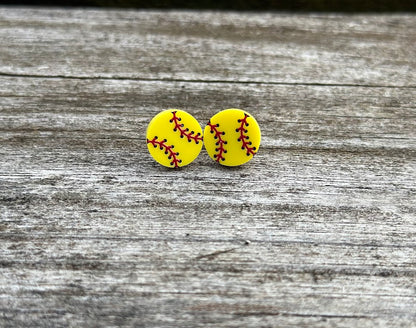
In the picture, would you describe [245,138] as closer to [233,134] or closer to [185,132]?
[233,134]

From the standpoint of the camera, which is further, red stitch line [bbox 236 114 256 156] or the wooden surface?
red stitch line [bbox 236 114 256 156]

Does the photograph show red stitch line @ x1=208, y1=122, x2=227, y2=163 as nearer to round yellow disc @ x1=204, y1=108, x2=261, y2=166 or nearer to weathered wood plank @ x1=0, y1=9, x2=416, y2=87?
round yellow disc @ x1=204, y1=108, x2=261, y2=166

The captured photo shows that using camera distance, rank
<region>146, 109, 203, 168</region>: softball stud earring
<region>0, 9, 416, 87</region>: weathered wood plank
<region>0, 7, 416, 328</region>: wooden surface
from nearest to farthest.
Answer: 1. <region>0, 7, 416, 328</region>: wooden surface
2. <region>146, 109, 203, 168</region>: softball stud earring
3. <region>0, 9, 416, 87</region>: weathered wood plank

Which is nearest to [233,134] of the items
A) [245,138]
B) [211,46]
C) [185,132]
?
[245,138]

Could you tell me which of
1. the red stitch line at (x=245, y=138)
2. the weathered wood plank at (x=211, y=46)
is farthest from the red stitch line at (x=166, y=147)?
the weathered wood plank at (x=211, y=46)

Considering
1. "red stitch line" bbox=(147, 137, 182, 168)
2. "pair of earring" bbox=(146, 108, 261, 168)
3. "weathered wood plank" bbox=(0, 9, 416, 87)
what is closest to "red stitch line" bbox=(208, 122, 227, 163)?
"pair of earring" bbox=(146, 108, 261, 168)

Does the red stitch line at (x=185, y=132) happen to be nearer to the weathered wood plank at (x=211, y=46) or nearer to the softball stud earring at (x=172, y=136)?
the softball stud earring at (x=172, y=136)
